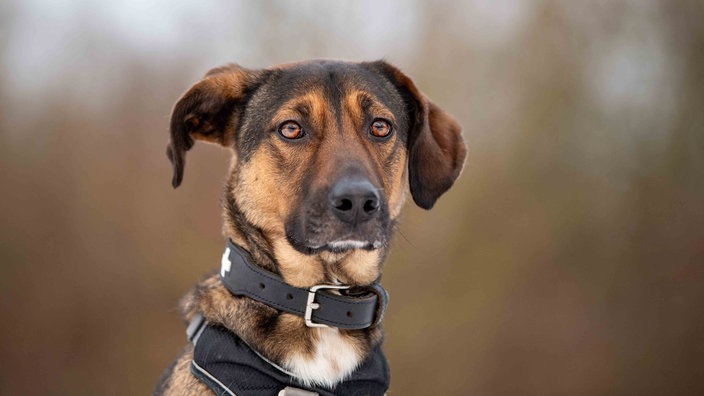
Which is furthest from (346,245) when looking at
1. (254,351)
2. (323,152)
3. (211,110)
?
(211,110)

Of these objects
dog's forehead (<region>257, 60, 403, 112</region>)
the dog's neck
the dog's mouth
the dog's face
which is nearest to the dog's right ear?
the dog's face

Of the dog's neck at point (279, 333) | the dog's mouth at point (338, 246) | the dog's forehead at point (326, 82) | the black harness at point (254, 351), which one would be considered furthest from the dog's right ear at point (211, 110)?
Result: the dog's mouth at point (338, 246)

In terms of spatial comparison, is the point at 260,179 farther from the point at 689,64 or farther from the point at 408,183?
the point at 689,64

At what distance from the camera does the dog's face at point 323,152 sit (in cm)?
321

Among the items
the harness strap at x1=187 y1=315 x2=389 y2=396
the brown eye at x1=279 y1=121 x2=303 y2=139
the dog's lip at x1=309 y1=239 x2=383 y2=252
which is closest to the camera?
the harness strap at x1=187 y1=315 x2=389 y2=396

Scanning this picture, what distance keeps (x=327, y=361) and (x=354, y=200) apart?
2.21ft

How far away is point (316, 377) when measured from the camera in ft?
10.4

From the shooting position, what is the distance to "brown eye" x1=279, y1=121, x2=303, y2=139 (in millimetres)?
3484

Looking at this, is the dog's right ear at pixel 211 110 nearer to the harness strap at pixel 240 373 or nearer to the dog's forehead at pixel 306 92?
the dog's forehead at pixel 306 92

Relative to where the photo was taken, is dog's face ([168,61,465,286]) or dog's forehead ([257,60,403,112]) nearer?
dog's face ([168,61,465,286])

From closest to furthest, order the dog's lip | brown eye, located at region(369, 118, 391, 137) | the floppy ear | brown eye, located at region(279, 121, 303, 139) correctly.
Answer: the dog's lip, brown eye, located at region(279, 121, 303, 139), brown eye, located at region(369, 118, 391, 137), the floppy ear

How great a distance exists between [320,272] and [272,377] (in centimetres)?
49

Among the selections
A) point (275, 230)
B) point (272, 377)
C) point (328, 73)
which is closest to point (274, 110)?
point (328, 73)

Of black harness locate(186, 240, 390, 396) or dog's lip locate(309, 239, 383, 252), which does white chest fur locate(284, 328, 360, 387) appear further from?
dog's lip locate(309, 239, 383, 252)
